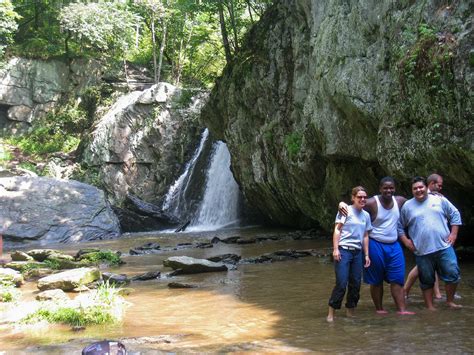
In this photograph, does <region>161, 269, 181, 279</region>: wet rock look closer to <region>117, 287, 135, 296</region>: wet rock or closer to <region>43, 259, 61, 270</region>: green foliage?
<region>117, 287, 135, 296</region>: wet rock

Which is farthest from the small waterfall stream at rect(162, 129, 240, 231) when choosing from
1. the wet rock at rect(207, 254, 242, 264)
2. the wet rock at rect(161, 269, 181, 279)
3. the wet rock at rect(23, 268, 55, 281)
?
the wet rock at rect(161, 269, 181, 279)

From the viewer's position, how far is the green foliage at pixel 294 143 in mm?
14977

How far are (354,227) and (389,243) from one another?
0.53 m

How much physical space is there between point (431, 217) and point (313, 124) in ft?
23.8

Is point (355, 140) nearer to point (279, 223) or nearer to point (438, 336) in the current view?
point (438, 336)

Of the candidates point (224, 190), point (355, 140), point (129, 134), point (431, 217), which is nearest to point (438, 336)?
point (431, 217)

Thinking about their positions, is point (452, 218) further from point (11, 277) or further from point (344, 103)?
point (11, 277)

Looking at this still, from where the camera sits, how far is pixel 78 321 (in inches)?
254

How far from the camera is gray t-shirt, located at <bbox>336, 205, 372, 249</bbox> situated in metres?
6.18

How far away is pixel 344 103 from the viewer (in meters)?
11.2

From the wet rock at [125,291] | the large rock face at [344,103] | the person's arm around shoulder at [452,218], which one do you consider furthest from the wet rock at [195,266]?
the person's arm around shoulder at [452,218]

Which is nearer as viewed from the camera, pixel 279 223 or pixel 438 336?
pixel 438 336

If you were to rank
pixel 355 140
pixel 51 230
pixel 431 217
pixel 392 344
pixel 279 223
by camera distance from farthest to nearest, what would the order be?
pixel 279 223 < pixel 51 230 < pixel 355 140 < pixel 431 217 < pixel 392 344

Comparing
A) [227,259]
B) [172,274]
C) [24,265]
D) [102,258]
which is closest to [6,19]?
[102,258]
